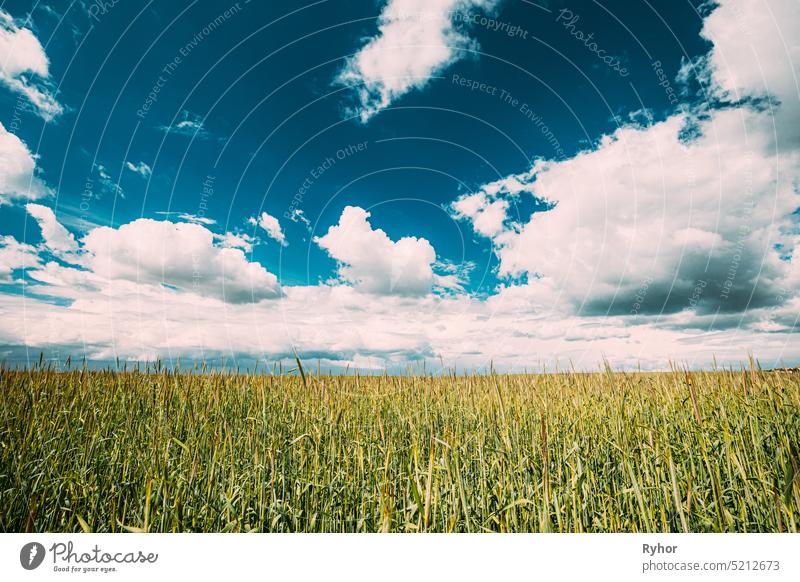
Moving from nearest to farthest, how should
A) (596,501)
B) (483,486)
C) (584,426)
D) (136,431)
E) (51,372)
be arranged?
1. (483,486)
2. (596,501)
3. (136,431)
4. (584,426)
5. (51,372)

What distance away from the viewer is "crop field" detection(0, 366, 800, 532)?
3.18 m

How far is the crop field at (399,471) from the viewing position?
3.18 m

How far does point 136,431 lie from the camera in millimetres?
5523

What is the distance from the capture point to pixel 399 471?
451cm

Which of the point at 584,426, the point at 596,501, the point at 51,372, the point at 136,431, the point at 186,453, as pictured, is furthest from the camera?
the point at 51,372

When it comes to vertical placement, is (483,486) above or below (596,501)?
above
